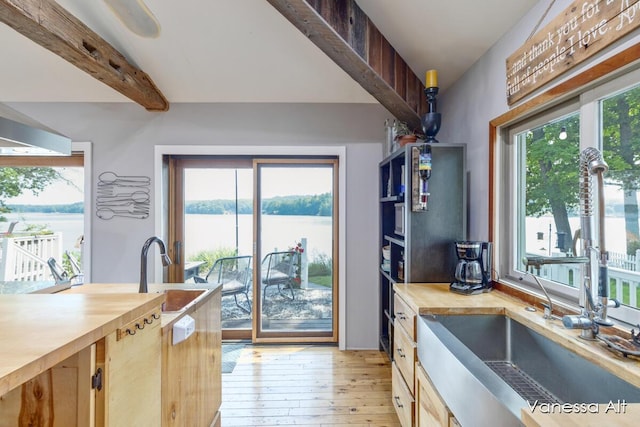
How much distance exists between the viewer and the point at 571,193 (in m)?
1.54

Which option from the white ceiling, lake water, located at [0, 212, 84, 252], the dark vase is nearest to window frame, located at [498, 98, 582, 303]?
the dark vase

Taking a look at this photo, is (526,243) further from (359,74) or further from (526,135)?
(359,74)

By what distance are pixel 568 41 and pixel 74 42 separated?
284 centimetres

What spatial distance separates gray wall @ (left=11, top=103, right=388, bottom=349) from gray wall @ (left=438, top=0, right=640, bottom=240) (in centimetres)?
83

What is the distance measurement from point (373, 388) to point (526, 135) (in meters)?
2.13

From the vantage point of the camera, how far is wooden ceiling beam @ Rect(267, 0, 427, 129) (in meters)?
1.70

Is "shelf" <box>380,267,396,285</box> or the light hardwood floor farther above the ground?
"shelf" <box>380,267,396,285</box>

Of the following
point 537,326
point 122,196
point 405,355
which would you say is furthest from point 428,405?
point 122,196

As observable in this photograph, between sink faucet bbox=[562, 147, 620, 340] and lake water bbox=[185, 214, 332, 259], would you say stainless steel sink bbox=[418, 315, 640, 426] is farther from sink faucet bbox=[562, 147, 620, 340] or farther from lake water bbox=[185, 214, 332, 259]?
lake water bbox=[185, 214, 332, 259]

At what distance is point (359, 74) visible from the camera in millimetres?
2184

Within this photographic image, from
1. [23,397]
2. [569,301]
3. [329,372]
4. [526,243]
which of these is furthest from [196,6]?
[329,372]

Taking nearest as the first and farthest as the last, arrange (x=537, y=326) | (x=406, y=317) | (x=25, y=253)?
(x=537, y=326)
(x=406, y=317)
(x=25, y=253)

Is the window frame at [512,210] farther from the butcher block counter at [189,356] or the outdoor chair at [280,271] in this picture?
the outdoor chair at [280,271]

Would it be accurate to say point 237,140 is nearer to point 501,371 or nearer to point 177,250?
point 177,250
